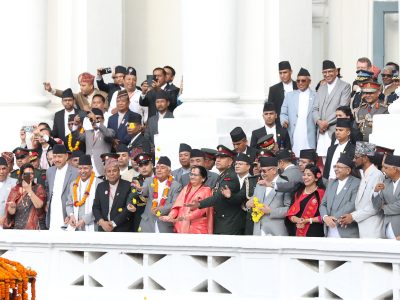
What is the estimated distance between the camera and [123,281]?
23656 millimetres

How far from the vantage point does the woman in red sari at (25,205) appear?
1084 inches

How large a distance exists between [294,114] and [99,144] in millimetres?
3117

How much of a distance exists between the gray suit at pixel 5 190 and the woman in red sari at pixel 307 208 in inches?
208

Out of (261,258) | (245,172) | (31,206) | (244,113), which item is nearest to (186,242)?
(261,258)

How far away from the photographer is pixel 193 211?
82.3 ft

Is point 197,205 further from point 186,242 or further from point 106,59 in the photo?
point 106,59

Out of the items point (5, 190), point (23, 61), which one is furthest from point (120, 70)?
point (5, 190)

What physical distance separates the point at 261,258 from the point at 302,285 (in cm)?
61

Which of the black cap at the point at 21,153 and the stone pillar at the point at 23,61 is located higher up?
the stone pillar at the point at 23,61

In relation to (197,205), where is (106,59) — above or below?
above

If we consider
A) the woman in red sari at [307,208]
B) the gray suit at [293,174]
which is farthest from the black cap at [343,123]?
the woman in red sari at [307,208]

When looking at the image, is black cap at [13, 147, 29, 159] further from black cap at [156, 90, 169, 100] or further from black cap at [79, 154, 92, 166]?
black cap at [79, 154, 92, 166]

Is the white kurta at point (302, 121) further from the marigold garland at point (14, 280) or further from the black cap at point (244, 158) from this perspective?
the marigold garland at point (14, 280)

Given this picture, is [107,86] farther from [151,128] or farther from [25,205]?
[25,205]
